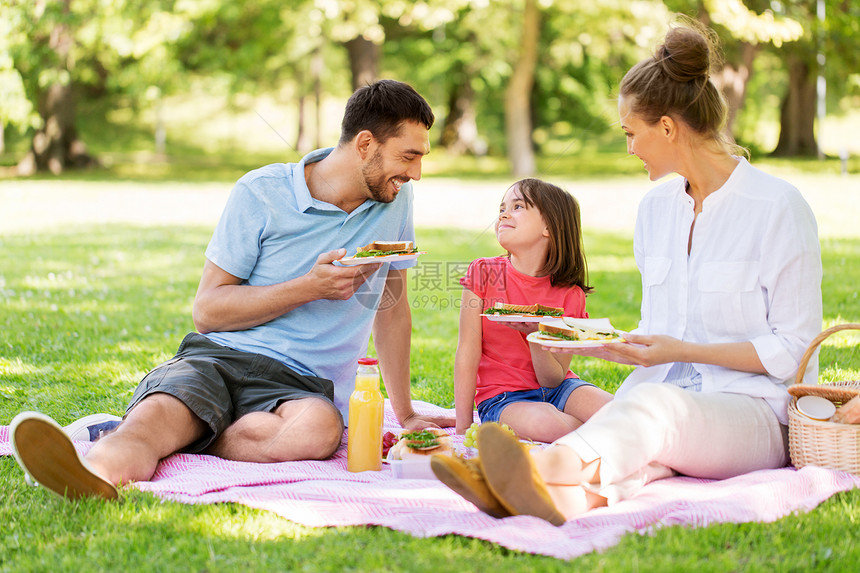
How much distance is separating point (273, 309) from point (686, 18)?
79.5 inches

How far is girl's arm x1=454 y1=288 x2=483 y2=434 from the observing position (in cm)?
364

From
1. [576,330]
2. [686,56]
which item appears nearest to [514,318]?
[576,330]

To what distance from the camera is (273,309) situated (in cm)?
341

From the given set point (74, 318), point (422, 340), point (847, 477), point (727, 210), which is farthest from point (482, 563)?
point (74, 318)

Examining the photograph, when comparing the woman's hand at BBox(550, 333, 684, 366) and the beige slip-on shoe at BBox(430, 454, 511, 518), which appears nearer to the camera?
the beige slip-on shoe at BBox(430, 454, 511, 518)

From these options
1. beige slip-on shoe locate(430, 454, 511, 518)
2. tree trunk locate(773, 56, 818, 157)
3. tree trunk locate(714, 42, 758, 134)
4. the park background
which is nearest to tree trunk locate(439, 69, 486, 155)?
the park background

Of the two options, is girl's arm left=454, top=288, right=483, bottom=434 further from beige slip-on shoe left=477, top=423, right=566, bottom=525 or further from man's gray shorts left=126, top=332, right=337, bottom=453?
beige slip-on shoe left=477, top=423, right=566, bottom=525

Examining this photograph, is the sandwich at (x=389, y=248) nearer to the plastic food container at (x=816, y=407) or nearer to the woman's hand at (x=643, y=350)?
the woman's hand at (x=643, y=350)

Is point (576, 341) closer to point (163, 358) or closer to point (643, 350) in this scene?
point (643, 350)

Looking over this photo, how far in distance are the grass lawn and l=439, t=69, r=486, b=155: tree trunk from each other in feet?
68.1

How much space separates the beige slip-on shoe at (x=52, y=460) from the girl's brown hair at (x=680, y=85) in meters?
2.26

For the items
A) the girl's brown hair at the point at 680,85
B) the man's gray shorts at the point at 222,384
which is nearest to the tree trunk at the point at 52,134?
the man's gray shorts at the point at 222,384

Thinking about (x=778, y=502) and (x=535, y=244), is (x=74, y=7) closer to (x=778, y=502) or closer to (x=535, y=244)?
(x=535, y=244)

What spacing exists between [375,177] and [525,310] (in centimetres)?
84
